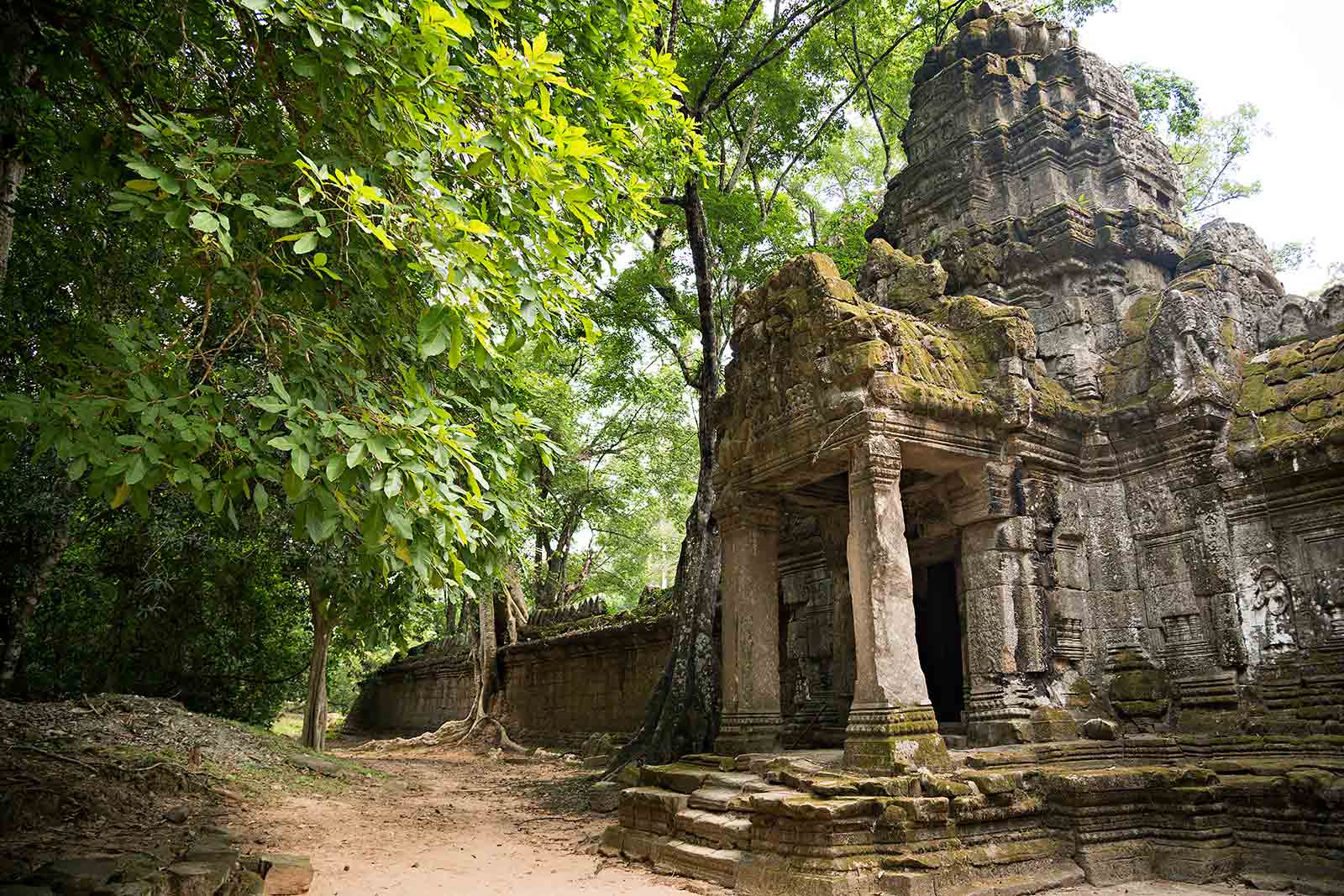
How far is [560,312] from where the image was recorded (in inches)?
181

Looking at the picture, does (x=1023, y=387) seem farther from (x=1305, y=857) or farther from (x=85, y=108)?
(x=85, y=108)

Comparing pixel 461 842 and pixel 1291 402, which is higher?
pixel 1291 402

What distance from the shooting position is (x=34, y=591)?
9969 mm

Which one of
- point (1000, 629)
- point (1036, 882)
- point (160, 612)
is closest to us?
point (1036, 882)

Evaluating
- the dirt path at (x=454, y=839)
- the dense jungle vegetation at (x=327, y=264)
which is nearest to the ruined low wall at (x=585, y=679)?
the dirt path at (x=454, y=839)

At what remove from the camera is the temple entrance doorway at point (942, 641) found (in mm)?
9922

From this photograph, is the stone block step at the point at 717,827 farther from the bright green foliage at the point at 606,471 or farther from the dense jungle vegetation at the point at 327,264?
the bright green foliage at the point at 606,471

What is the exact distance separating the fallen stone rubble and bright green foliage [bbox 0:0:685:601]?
6.71 ft

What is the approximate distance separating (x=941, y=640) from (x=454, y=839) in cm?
573

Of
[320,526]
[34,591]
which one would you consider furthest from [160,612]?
[320,526]

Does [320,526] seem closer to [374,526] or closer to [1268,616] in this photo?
[374,526]

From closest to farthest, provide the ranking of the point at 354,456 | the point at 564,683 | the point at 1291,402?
the point at 354,456
the point at 1291,402
the point at 564,683

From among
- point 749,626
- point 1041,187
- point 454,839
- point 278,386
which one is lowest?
point 454,839

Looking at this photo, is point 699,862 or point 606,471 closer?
point 699,862
